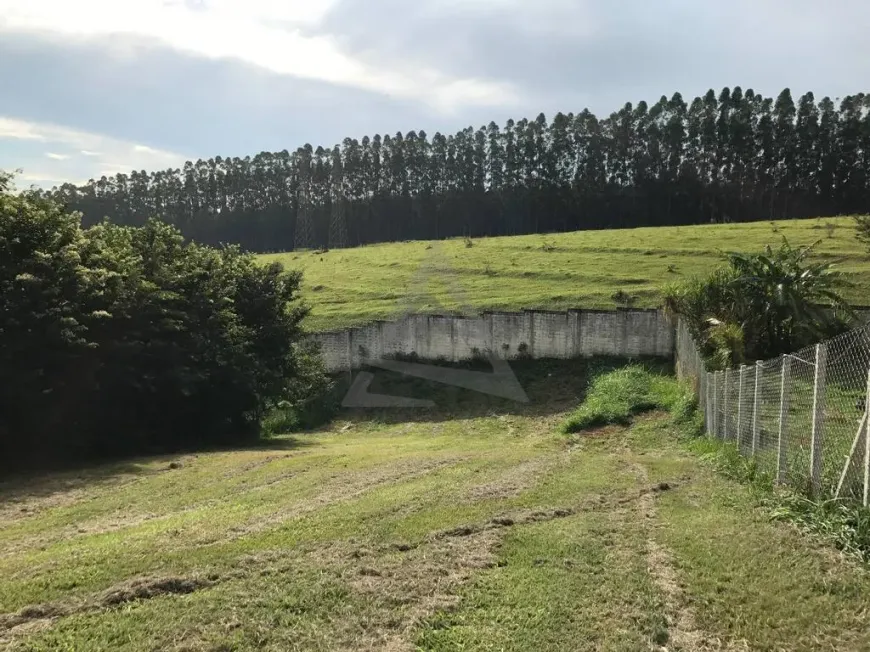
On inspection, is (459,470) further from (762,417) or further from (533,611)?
(533,611)

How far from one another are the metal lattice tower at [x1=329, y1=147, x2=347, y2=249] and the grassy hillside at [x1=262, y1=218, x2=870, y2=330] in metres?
32.7

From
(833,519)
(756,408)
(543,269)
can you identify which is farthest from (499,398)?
(833,519)

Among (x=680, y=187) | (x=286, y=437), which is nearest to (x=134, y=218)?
(x=680, y=187)

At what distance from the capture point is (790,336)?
18891 millimetres

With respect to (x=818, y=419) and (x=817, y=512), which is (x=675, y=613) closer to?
(x=817, y=512)

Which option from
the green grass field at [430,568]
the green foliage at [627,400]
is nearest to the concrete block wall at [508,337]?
the green foliage at [627,400]

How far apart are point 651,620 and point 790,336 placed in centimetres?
1772

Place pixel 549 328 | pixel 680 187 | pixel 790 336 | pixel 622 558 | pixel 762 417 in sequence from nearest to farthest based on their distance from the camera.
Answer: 1. pixel 622 558
2. pixel 762 417
3. pixel 790 336
4. pixel 549 328
5. pixel 680 187

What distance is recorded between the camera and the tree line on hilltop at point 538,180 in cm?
6131

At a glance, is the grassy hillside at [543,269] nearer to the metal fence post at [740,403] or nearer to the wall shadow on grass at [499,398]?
the wall shadow on grass at [499,398]

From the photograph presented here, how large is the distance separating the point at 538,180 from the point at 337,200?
27162 mm

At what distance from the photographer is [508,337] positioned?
2620 centimetres

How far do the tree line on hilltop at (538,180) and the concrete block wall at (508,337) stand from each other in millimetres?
35843

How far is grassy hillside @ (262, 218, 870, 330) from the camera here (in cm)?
2883
